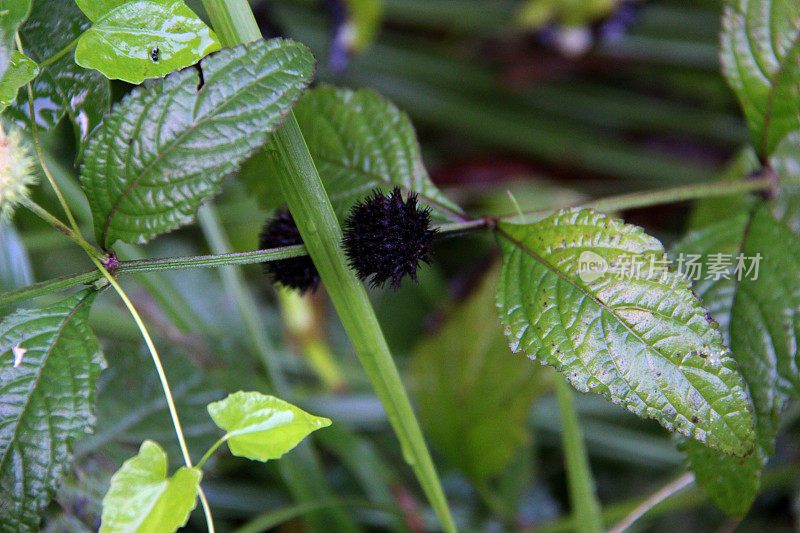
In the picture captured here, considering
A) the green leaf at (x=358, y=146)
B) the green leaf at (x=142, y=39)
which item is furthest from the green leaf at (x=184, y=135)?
the green leaf at (x=358, y=146)

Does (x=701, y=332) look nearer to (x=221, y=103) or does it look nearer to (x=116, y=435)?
(x=221, y=103)

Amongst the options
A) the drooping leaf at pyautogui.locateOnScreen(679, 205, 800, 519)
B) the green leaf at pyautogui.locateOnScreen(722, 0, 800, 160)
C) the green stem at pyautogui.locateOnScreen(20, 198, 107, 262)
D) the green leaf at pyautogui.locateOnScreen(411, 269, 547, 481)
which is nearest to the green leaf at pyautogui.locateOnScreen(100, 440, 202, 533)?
the green stem at pyautogui.locateOnScreen(20, 198, 107, 262)

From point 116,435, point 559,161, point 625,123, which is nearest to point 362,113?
point 116,435

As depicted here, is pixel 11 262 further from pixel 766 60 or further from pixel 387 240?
pixel 766 60

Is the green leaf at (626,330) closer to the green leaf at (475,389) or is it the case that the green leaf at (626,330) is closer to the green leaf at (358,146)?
the green leaf at (358,146)

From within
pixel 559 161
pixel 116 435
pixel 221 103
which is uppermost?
pixel 221 103

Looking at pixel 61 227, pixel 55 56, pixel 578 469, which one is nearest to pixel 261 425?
pixel 61 227

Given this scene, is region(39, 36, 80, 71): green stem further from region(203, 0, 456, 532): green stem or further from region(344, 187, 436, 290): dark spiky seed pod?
region(344, 187, 436, 290): dark spiky seed pod
